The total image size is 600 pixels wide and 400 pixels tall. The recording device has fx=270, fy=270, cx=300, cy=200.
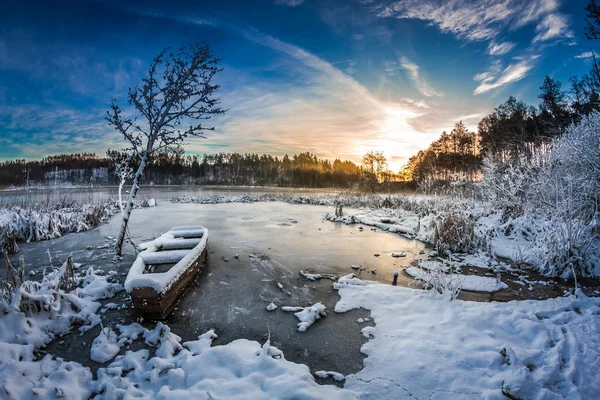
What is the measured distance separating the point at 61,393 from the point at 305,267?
5.55m

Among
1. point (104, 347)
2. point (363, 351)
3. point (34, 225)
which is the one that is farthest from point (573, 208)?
point (34, 225)

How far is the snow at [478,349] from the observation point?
2.99 meters

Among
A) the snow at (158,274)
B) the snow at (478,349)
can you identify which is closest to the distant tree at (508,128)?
the snow at (478,349)

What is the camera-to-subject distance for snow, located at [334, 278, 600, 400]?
Result: 2986 mm

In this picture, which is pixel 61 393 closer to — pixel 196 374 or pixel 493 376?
pixel 196 374

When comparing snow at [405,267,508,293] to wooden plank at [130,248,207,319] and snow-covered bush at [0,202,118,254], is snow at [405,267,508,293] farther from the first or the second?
snow-covered bush at [0,202,118,254]

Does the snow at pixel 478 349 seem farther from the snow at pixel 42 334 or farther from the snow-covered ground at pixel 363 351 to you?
the snow at pixel 42 334

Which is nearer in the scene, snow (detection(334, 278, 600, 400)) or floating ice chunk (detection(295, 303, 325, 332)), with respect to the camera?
snow (detection(334, 278, 600, 400))

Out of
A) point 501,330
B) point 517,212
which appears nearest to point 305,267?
point 501,330

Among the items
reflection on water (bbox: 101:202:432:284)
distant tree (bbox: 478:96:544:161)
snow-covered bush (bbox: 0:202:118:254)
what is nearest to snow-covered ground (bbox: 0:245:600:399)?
reflection on water (bbox: 101:202:432:284)

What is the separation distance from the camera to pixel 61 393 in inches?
110

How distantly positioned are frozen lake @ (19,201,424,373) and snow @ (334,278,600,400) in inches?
17.4

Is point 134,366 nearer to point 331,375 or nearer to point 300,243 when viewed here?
Answer: point 331,375

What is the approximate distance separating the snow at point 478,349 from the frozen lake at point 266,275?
441 millimetres
